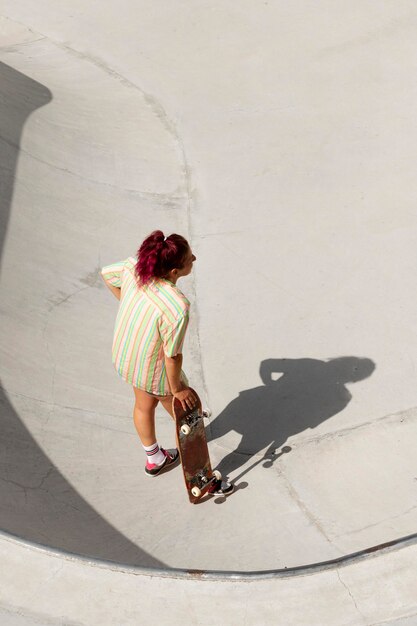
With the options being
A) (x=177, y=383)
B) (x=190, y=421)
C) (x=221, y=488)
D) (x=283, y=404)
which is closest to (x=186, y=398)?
(x=177, y=383)

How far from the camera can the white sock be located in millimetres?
4777

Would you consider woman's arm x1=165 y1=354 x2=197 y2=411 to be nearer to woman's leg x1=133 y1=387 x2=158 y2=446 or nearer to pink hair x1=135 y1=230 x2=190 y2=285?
woman's leg x1=133 y1=387 x2=158 y2=446

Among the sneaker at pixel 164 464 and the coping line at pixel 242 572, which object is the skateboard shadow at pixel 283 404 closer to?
the sneaker at pixel 164 464

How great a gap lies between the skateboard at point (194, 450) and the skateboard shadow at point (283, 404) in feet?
1.13

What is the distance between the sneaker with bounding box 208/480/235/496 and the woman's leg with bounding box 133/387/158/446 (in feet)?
1.51

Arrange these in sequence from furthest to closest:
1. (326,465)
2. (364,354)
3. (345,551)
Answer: (364,354)
(326,465)
(345,551)

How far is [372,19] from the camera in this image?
939 cm

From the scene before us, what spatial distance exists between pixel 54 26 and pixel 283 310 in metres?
6.20

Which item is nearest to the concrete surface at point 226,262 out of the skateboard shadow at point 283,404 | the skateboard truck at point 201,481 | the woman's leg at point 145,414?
the skateboard shadow at point 283,404

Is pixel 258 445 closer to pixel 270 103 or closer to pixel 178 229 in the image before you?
pixel 178 229

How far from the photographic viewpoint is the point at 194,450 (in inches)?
179

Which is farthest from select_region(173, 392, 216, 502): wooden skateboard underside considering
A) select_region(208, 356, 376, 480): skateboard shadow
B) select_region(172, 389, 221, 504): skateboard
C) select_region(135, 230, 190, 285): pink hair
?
select_region(135, 230, 190, 285): pink hair

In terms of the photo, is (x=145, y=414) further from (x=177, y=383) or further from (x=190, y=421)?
(x=177, y=383)

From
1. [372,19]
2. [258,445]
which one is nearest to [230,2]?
[372,19]
